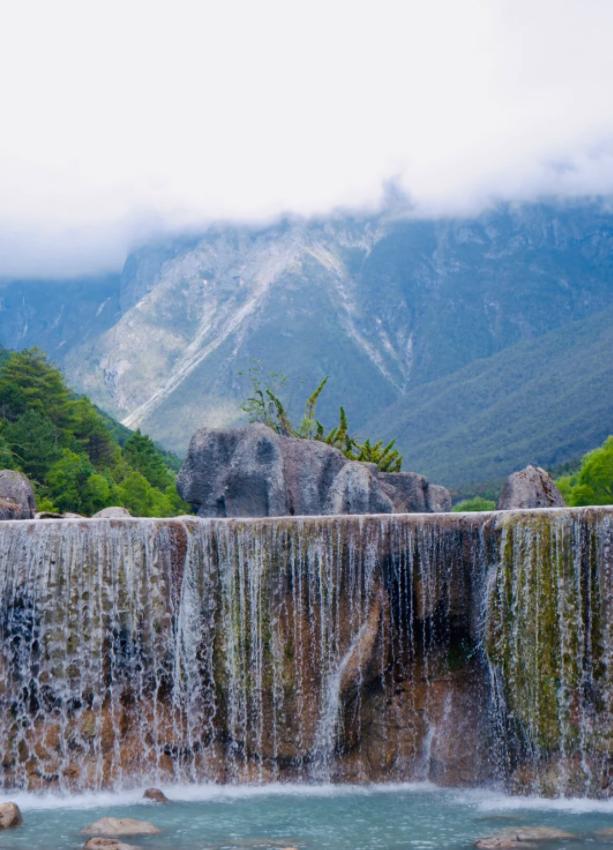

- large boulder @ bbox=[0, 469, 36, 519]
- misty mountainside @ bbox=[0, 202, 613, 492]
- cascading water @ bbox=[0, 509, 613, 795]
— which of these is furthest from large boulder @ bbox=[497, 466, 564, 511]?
Result: misty mountainside @ bbox=[0, 202, 613, 492]

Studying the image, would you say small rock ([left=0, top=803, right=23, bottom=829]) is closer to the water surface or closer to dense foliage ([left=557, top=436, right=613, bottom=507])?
the water surface

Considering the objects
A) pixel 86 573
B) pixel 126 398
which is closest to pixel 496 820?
pixel 86 573

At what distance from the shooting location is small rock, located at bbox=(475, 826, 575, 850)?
59.7 feet

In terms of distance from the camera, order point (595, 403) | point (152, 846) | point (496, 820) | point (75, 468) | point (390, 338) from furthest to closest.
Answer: point (390, 338)
point (595, 403)
point (75, 468)
point (496, 820)
point (152, 846)

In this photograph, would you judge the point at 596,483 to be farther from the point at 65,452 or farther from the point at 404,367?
the point at 404,367

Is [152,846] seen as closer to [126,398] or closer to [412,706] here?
[412,706]

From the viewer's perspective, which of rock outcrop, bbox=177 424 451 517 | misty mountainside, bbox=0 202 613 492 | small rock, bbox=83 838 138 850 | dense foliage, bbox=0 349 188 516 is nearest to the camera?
small rock, bbox=83 838 138 850

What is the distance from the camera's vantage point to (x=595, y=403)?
11506 centimetres

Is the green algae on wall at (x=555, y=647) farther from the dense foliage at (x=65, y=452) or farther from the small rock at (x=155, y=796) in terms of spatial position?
the dense foliage at (x=65, y=452)

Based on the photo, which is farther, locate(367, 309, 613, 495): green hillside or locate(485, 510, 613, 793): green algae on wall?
locate(367, 309, 613, 495): green hillside

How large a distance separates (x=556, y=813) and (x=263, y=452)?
46.5 ft

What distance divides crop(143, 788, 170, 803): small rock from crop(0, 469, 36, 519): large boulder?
9517mm

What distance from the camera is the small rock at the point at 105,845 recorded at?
1800cm

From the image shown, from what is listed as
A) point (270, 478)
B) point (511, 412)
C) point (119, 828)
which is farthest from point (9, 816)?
point (511, 412)
